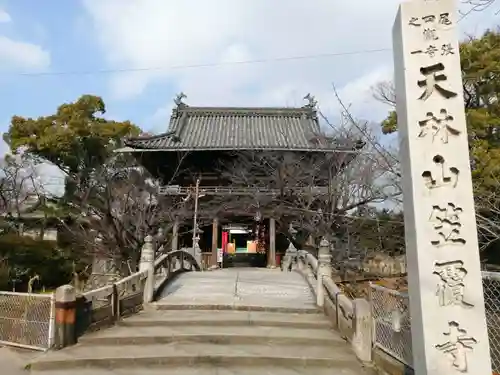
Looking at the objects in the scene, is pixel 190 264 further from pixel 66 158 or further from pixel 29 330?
pixel 66 158

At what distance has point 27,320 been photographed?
23.4ft

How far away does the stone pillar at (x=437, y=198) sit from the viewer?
3576 millimetres

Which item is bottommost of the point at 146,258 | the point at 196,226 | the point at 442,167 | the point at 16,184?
the point at 146,258

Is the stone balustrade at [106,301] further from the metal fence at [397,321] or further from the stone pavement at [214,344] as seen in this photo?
the metal fence at [397,321]

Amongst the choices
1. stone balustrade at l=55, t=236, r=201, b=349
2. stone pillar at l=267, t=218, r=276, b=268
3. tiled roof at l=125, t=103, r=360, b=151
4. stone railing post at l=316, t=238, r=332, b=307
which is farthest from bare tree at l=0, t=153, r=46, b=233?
stone railing post at l=316, t=238, r=332, b=307

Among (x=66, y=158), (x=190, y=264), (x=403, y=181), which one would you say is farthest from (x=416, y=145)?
(x=66, y=158)

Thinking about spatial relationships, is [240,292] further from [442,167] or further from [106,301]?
[442,167]

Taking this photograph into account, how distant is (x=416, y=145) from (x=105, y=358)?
17.2 ft

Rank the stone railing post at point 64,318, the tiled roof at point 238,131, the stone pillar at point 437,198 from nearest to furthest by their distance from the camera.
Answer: the stone pillar at point 437,198
the stone railing post at point 64,318
the tiled roof at point 238,131

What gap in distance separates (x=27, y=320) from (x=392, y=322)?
5.77 m

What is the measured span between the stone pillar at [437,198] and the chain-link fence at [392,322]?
1.47m

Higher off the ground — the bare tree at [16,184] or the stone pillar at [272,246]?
the bare tree at [16,184]

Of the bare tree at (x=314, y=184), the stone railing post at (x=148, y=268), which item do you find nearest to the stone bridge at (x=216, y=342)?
the stone railing post at (x=148, y=268)

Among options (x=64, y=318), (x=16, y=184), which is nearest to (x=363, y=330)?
(x=64, y=318)
